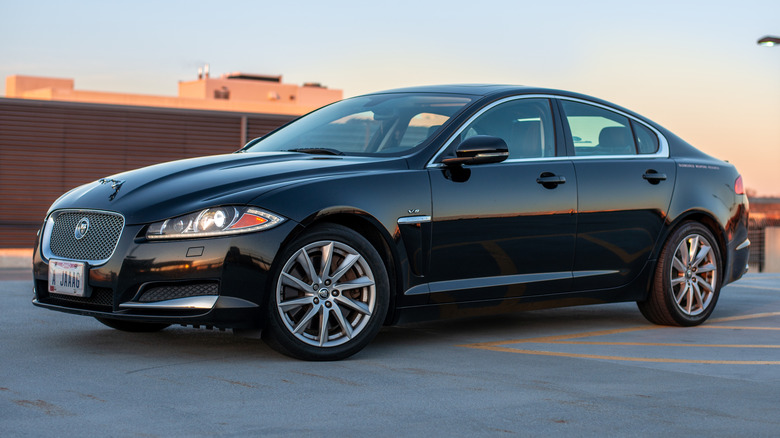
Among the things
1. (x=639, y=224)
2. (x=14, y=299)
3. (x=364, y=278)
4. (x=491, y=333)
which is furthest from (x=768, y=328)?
(x=14, y=299)

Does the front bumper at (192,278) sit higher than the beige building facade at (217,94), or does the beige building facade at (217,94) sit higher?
the beige building facade at (217,94)

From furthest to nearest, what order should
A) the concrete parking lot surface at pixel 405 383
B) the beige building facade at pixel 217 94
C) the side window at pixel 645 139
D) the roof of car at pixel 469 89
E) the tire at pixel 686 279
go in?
the beige building facade at pixel 217 94 < the side window at pixel 645 139 < the tire at pixel 686 279 < the roof of car at pixel 469 89 < the concrete parking lot surface at pixel 405 383

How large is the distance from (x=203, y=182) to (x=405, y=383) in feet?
5.13

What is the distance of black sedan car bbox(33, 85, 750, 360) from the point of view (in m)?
5.46

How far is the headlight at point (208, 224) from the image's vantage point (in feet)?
17.8

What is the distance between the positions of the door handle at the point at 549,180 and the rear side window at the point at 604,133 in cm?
36

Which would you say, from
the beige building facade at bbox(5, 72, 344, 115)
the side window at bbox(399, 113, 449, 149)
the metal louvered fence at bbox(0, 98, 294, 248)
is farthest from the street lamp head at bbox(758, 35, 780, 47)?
the beige building facade at bbox(5, 72, 344, 115)

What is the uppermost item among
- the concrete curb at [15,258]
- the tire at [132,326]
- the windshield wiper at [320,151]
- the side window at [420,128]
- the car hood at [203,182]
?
the side window at [420,128]

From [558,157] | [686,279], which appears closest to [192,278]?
[558,157]

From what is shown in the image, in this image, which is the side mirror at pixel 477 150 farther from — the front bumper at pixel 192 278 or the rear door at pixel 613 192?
the front bumper at pixel 192 278

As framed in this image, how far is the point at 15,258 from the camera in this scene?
22.8 metres

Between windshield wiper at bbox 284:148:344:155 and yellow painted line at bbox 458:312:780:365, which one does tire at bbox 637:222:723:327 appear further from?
windshield wiper at bbox 284:148:344:155

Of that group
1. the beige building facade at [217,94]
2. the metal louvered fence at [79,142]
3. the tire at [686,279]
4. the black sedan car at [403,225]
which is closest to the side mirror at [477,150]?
the black sedan car at [403,225]

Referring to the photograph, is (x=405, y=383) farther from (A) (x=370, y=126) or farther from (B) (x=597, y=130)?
(B) (x=597, y=130)
